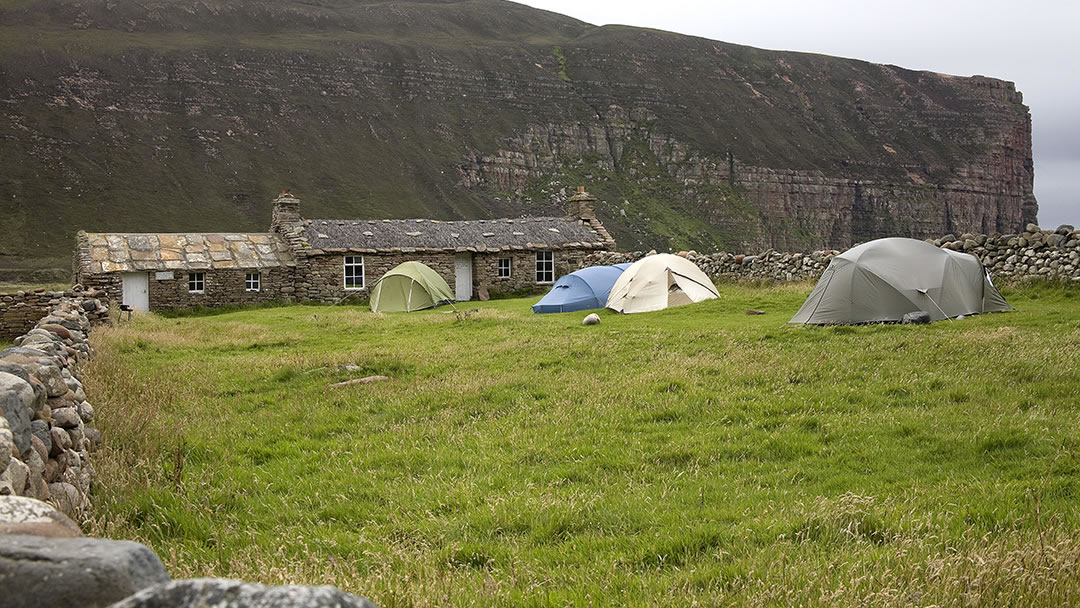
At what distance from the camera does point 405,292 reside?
1209 inches

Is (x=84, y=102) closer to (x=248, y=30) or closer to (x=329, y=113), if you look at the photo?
(x=329, y=113)

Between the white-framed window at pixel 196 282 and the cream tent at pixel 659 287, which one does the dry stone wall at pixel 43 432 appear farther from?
the white-framed window at pixel 196 282

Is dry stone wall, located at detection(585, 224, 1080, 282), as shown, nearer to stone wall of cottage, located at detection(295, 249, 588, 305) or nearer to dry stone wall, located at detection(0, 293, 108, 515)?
stone wall of cottage, located at detection(295, 249, 588, 305)

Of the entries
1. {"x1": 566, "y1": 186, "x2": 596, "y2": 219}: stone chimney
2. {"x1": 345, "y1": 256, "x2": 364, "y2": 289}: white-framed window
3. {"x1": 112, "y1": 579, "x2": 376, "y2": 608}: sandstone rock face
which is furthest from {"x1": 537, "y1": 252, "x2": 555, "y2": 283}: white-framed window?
{"x1": 112, "y1": 579, "x2": 376, "y2": 608}: sandstone rock face

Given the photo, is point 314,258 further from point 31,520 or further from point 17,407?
point 31,520

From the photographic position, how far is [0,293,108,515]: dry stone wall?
4.19 m

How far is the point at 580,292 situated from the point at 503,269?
11750 mm

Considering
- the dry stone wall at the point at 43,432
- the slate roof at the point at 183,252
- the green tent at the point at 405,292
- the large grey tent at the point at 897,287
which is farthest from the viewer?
the slate roof at the point at 183,252

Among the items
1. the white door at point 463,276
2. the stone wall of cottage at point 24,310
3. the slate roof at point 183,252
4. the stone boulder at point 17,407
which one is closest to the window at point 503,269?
the white door at point 463,276

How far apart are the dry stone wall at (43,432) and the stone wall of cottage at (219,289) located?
2576 cm

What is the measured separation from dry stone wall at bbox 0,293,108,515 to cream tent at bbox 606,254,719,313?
658 inches

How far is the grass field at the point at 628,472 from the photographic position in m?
4.28

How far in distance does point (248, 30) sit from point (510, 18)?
6224 centimetres

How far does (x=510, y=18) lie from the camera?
174125 mm
